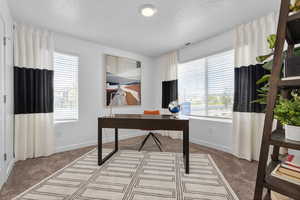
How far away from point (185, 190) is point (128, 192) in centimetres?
64

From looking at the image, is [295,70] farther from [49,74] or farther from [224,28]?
[49,74]

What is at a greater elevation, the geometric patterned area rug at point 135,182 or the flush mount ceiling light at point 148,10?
the flush mount ceiling light at point 148,10

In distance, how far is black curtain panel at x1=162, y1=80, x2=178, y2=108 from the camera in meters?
3.83

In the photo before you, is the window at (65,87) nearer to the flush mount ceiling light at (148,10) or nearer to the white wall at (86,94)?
the white wall at (86,94)

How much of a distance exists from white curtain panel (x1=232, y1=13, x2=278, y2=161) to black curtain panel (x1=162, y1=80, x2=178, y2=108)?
1555 mm

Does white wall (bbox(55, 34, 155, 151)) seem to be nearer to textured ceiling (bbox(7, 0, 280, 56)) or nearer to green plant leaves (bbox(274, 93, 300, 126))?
textured ceiling (bbox(7, 0, 280, 56))

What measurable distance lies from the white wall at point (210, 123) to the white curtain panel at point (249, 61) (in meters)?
0.22

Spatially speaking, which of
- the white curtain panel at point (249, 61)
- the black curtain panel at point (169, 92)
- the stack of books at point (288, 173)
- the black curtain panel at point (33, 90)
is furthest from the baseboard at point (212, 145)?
the black curtain panel at point (33, 90)

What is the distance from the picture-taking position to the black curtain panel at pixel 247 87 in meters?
2.31

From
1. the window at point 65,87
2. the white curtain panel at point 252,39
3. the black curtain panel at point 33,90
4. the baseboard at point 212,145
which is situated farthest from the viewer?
the window at point 65,87

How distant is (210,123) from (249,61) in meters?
1.43

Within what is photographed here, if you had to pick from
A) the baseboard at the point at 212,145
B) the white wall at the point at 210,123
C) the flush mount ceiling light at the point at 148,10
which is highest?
the flush mount ceiling light at the point at 148,10

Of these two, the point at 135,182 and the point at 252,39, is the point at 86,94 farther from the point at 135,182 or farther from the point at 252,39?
the point at 252,39

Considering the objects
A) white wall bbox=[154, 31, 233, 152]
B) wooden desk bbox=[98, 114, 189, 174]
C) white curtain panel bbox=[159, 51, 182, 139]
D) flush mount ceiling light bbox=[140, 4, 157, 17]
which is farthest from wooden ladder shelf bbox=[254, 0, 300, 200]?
white curtain panel bbox=[159, 51, 182, 139]
